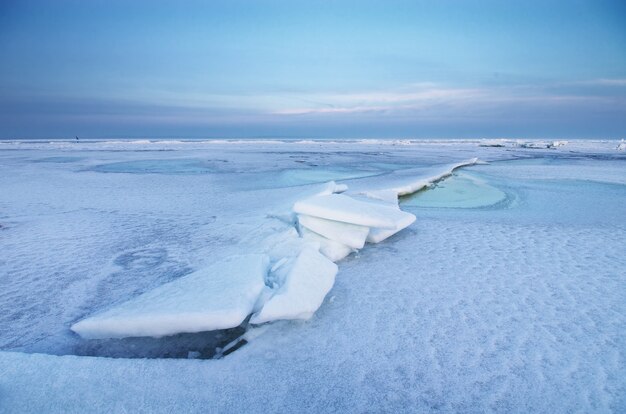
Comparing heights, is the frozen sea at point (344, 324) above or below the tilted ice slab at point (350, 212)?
below

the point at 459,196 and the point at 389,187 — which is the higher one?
the point at 389,187

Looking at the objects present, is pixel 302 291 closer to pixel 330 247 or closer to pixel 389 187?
pixel 330 247

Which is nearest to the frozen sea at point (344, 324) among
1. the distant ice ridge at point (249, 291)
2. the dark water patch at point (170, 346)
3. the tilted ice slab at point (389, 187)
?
the dark water patch at point (170, 346)

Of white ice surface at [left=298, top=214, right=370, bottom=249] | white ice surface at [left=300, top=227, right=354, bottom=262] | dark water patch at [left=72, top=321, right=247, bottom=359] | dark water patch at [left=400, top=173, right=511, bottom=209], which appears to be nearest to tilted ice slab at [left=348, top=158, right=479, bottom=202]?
dark water patch at [left=400, top=173, right=511, bottom=209]

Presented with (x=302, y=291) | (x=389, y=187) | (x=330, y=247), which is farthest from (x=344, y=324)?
(x=389, y=187)

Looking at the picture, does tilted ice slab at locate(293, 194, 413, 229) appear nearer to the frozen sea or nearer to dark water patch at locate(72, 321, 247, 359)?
the frozen sea

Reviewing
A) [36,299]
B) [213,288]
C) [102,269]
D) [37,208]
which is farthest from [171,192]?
[213,288]

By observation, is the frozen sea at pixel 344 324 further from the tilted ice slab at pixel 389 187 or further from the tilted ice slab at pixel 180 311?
the tilted ice slab at pixel 389 187
